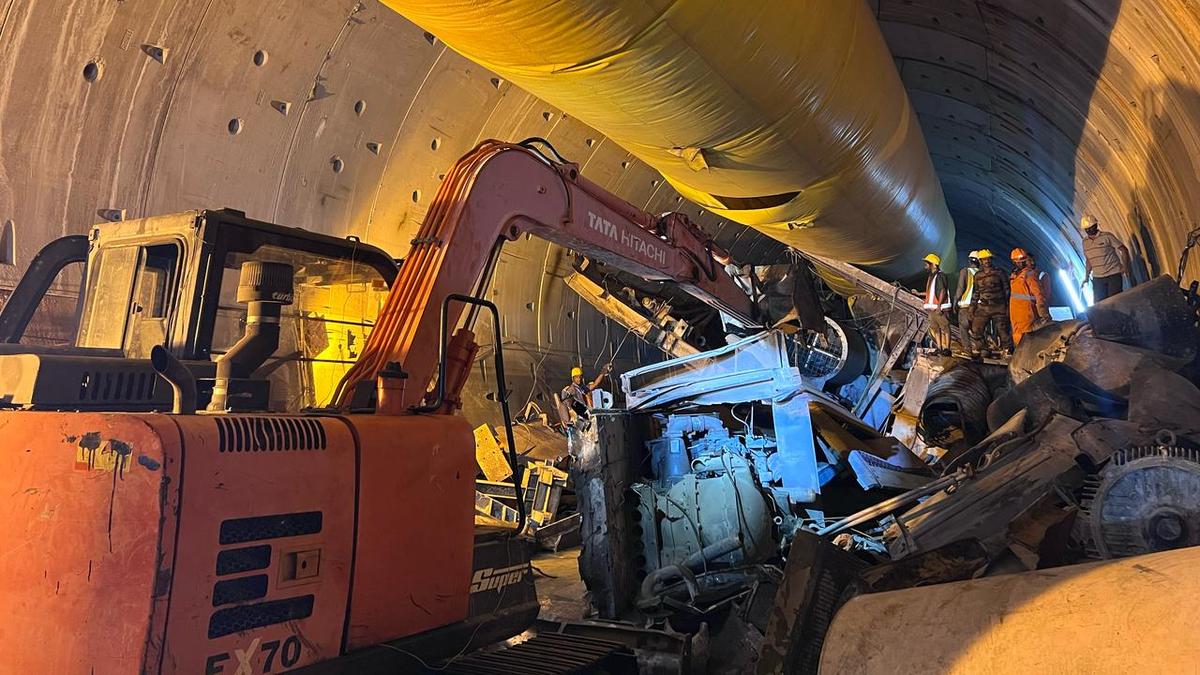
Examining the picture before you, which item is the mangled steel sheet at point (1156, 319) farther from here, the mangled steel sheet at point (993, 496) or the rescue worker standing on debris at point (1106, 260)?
the rescue worker standing on debris at point (1106, 260)

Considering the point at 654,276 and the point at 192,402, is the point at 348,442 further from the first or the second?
the point at 654,276

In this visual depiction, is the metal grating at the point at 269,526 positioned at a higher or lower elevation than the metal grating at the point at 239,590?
higher

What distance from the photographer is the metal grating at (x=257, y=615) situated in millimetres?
1930

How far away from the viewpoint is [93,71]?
4211 mm

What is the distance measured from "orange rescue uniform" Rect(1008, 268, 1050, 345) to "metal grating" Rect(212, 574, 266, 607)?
23.3 feet

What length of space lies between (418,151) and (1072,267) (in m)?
7.42

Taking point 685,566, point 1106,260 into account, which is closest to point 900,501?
point 685,566

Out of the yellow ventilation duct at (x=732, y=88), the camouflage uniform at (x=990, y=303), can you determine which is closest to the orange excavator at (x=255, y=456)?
the yellow ventilation duct at (x=732, y=88)

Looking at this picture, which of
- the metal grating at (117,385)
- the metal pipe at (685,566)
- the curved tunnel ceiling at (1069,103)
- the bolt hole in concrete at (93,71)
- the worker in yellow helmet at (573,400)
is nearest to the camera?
the metal grating at (117,385)

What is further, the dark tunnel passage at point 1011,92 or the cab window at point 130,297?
the dark tunnel passage at point 1011,92

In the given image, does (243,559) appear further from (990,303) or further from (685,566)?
(990,303)

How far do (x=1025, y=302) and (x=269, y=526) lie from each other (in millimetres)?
7301

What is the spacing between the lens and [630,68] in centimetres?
314

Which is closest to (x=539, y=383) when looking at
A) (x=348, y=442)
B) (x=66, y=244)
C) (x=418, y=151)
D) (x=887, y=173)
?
(x=418, y=151)
